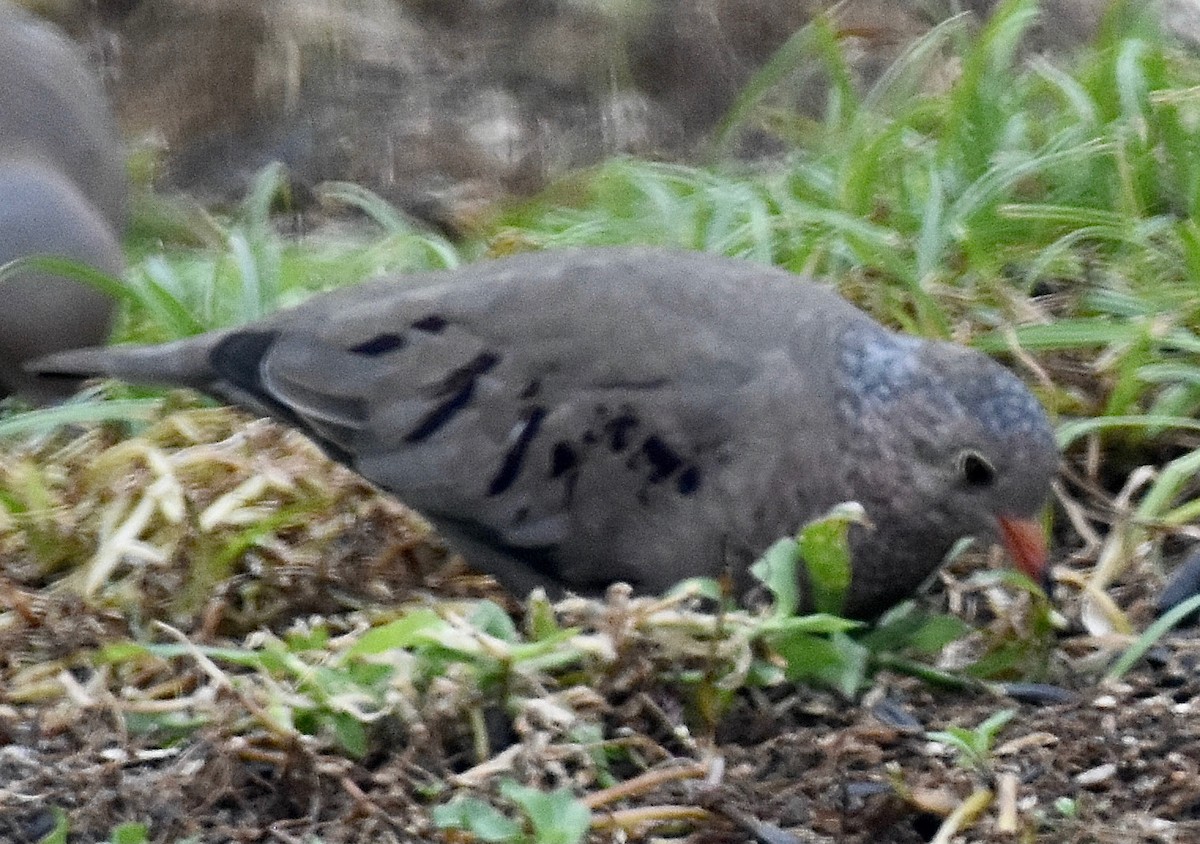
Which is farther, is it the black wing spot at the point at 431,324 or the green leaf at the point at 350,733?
the black wing spot at the point at 431,324

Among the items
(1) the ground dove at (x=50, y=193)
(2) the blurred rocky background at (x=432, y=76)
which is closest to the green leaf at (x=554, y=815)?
(1) the ground dove at (x=50, y=193)

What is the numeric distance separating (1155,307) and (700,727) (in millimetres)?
1557

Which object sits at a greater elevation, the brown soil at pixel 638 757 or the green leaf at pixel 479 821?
the green leaf at pixel 479 821

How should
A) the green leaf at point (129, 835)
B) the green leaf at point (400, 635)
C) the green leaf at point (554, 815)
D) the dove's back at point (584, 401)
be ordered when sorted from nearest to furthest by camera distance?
the green leaf at point (554, 815)
the green leaf at point (129, 835)
the green leaf at point (400, 635)
the dove's back at point (584, 401)

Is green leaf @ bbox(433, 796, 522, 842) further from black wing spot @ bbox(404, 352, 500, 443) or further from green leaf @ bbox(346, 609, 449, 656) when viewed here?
black wing spot @ bbox(404, 352, 500, 443)

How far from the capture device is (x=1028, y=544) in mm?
3092

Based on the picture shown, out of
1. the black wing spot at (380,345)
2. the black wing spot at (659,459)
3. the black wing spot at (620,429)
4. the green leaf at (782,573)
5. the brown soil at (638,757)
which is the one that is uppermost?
the black wing spot at (380,345)

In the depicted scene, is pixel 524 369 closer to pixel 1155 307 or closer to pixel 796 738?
pixel 796 738

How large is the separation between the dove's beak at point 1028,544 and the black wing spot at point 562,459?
2.17 ft

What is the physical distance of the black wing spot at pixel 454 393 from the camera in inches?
134

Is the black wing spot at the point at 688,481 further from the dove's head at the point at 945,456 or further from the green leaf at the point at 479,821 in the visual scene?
the green leaf at the point at 479,821

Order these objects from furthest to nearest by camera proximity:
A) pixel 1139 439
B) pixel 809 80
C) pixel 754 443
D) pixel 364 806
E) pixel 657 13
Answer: pixel 657 13
pixel 809 80
pixel 1139 439
pixel 754 443
pixel 364 806

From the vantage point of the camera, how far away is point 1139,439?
3.79m

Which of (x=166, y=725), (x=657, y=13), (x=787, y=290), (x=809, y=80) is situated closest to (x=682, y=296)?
(x=787, y=290)
